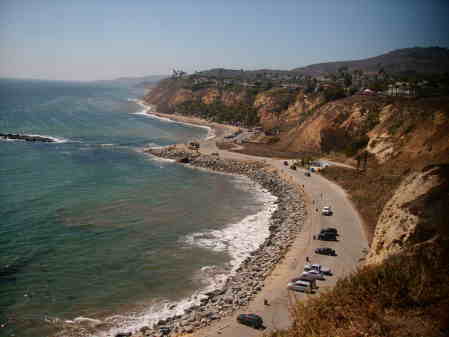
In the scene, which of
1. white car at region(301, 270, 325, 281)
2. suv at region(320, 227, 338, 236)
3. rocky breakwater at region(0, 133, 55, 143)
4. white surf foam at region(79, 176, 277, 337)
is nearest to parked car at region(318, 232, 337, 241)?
suv at region(320, 227, 338, 236)

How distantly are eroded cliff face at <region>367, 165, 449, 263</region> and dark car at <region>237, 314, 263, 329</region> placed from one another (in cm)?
624

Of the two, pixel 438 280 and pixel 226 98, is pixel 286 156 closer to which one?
pixel 438 280

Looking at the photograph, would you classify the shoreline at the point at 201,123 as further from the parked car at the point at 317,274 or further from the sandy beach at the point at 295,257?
the parked car at the point at 317,274

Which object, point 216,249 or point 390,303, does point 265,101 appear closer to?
point 216,249

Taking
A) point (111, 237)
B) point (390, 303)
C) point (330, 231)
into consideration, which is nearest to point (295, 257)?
point (330, 231)

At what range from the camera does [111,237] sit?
30.4 metres

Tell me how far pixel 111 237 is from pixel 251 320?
54.4 feet

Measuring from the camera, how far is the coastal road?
722 inches

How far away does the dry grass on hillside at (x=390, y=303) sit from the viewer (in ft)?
33.8

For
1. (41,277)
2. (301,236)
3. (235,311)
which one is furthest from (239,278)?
(41,277)

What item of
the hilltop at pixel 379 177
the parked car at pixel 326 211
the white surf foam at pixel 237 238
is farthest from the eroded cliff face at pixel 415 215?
the parked car at pixel 326 211

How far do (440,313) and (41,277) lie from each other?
75.5 ft

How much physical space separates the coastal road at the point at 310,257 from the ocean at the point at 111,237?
3.78 meters

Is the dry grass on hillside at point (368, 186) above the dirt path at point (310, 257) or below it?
above
